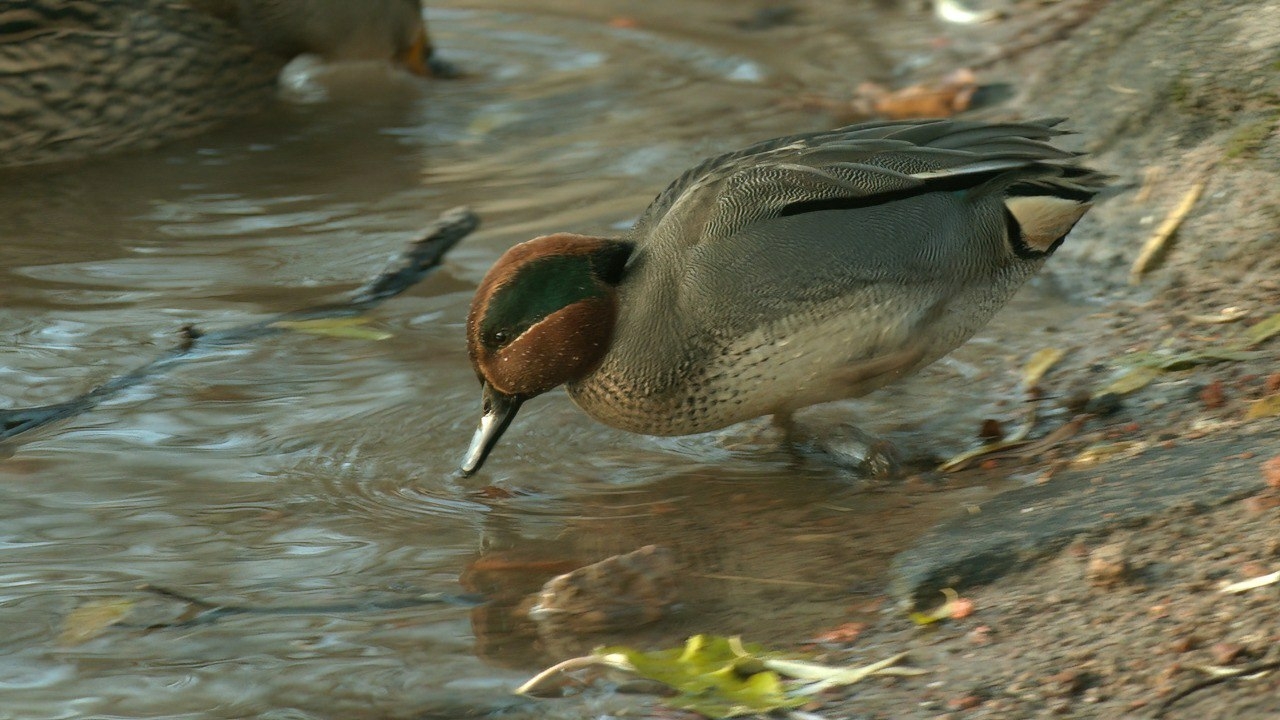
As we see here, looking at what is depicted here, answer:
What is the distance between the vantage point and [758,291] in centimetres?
353

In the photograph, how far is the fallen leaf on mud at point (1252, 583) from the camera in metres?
2.43

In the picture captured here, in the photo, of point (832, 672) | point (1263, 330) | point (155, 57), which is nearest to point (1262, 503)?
point (832, 672)

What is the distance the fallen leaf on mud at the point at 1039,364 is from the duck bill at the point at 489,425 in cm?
138

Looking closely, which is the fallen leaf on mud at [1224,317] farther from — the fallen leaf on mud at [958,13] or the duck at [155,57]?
the duck at [155,57]

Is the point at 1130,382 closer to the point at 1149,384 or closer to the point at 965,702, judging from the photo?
the point at 1149,384

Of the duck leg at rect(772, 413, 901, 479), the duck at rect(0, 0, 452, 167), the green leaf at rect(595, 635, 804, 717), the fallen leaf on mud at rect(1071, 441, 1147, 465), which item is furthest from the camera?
the duck at rect(0, 0, 452, 167)

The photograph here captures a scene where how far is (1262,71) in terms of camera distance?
4.66 metres

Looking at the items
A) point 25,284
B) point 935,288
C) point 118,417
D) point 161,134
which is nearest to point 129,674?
point 118,417

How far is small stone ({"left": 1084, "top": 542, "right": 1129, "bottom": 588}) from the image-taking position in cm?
Result: 264

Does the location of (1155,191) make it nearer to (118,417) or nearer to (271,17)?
(118,417)

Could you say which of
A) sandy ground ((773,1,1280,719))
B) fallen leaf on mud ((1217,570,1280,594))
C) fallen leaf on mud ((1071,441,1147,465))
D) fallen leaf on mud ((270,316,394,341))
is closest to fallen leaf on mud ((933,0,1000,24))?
sandy ground ((773,1,1280,719))

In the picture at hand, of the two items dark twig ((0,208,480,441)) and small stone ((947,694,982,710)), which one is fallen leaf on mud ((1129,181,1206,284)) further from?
small stone ((947,694,982,710))

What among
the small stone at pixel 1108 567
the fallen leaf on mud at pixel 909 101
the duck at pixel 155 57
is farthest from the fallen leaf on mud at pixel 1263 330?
the duck at pixel 155 57

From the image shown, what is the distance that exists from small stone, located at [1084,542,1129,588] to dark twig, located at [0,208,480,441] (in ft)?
8.66
